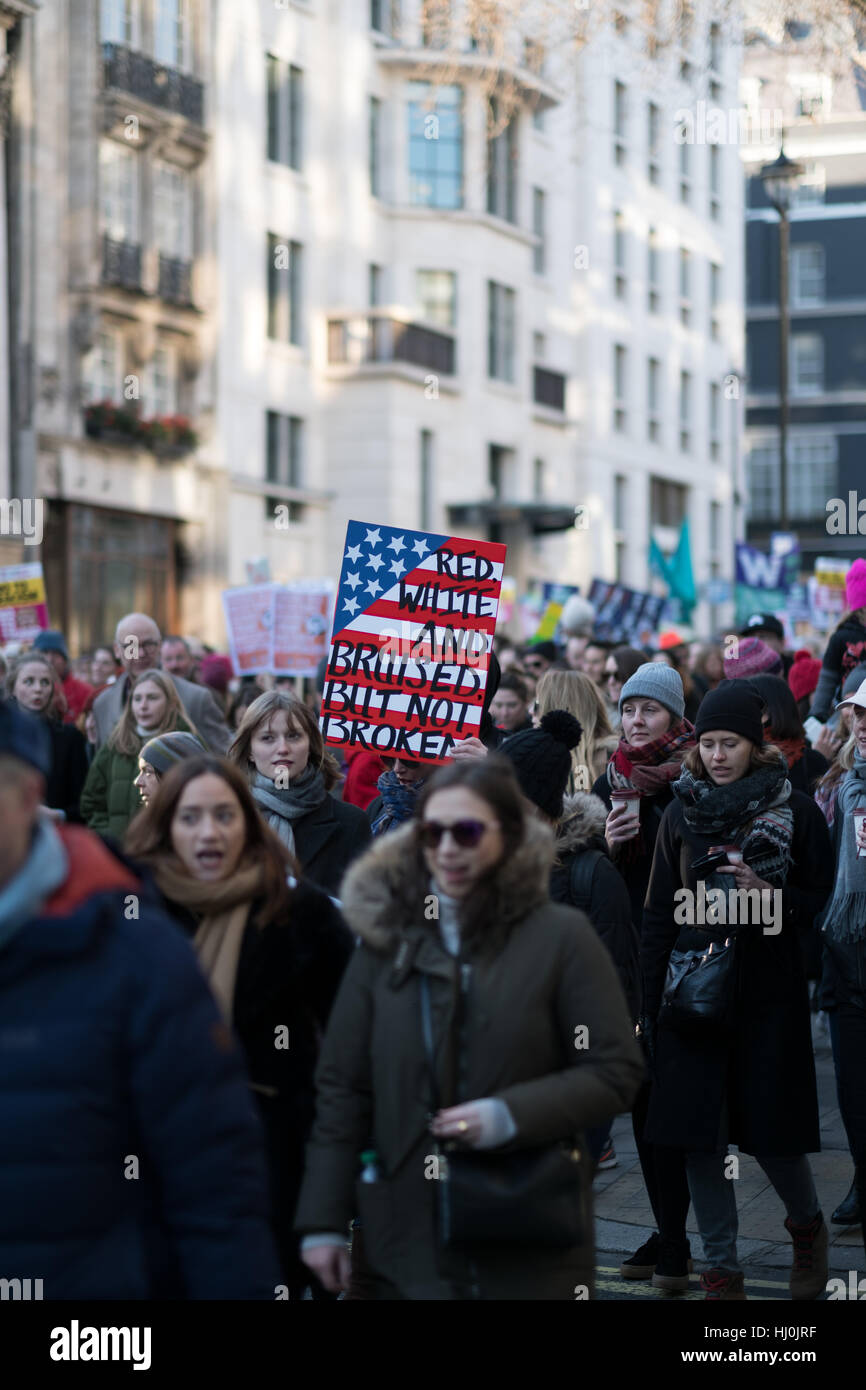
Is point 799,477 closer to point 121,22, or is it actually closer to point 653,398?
point 653,398

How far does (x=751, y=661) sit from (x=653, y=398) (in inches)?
1557

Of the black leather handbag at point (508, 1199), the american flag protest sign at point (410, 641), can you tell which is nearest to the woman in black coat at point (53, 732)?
the american flag protest sign at point (410, 641)

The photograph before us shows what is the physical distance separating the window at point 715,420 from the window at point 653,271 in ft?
14.6

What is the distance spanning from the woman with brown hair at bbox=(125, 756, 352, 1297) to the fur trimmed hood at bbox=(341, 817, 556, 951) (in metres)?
0.33

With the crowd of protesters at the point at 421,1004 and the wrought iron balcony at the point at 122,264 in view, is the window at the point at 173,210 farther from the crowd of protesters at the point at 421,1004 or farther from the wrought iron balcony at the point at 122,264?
the crowd of protesters at the point at 421,1004

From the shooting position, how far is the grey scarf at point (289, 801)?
6.20 meters

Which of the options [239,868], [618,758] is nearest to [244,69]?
[618,758]

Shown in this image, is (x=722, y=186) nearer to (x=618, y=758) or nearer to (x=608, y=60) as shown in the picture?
(x=608, y=60)

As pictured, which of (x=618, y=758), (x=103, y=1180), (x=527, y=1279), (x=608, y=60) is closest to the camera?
(x=103, y=1180)

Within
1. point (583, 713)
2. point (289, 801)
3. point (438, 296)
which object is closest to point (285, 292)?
point (438, 296)

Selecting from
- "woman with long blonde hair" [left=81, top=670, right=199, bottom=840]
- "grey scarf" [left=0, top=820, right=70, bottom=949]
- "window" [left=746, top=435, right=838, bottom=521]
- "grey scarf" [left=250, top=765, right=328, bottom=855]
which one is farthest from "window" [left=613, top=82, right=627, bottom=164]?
"grey scarf" [left=0, top=820, right=70, bottom=949]

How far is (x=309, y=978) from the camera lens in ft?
14.5

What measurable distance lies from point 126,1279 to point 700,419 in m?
49.3
